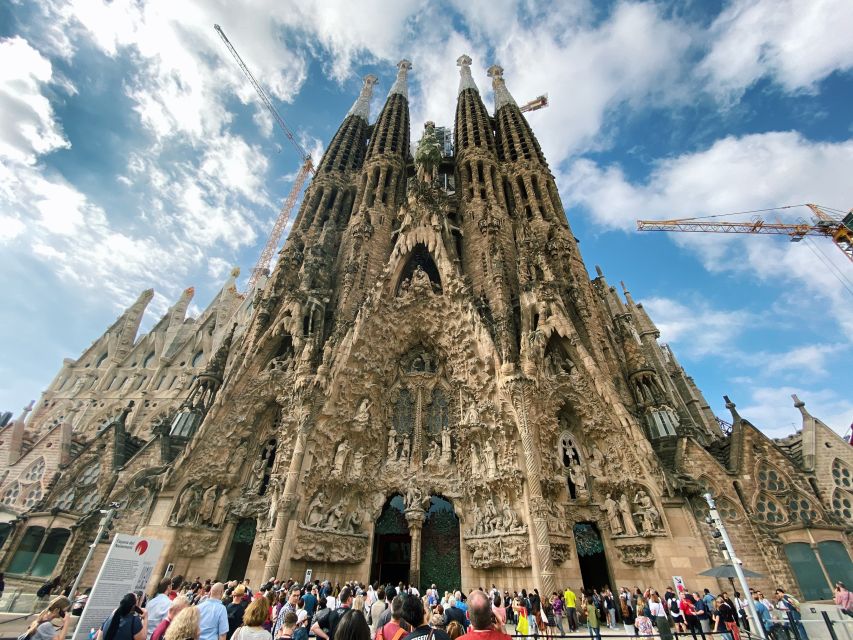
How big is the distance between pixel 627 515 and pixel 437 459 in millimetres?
5915

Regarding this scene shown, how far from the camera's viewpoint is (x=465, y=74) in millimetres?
34812

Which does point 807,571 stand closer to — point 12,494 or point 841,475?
point 841,475

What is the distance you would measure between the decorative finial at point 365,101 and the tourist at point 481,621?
115ft

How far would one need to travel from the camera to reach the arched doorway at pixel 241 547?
12.9 metres

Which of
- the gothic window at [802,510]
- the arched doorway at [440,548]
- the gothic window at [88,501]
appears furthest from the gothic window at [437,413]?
the gothic window at [88,501]

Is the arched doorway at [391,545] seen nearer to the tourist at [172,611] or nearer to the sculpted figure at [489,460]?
the sculpted figure at [489,460]

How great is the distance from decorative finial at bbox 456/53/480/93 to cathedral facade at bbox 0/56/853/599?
1896cm

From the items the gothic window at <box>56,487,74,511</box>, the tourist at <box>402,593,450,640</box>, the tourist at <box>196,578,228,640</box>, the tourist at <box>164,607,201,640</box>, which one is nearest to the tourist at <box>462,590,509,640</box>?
the tourist at <box>402,593,450,640</box>

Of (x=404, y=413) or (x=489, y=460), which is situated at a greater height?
(x=404, y=413)

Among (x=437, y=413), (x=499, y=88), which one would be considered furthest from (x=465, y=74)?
(x=437, y=413)

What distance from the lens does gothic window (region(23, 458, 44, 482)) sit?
1507 centimetres

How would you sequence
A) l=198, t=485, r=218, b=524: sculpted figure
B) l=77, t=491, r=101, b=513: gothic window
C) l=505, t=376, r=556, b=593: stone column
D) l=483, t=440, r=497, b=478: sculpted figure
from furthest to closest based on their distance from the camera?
l=77, t=491, r=101, b=513: gothic window → l=198, t=485, r=218, b=524: sculpted figure → l=483, t=440, r=497, b=478: sculpted figure → l=505, t=376, r=556, b=593: stone column

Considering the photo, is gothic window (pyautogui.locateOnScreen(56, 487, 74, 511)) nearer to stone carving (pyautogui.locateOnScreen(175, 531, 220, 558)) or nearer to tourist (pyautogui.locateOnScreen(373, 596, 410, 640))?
stone carving (pyautogui.locateOnScreen(175, 531, 220, 558))

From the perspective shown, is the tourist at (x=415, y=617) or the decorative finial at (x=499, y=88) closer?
the tourist at (x=415, y=617)
